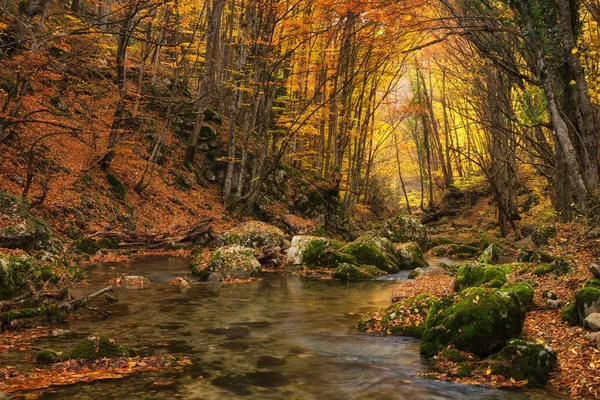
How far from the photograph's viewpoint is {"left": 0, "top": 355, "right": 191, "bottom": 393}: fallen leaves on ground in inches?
211

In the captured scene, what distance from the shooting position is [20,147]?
16.9 meters

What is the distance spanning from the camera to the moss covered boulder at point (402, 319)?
855cm

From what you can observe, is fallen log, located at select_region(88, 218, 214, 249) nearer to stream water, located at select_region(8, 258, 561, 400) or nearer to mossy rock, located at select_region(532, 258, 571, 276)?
stream water, located at select_region(8, 258, 561, 400)

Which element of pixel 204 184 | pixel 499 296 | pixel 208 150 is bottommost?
pixel 499 296

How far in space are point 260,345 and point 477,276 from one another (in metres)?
4.88

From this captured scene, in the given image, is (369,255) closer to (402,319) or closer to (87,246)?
(402,319)

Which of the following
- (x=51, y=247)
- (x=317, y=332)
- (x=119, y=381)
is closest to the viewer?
(x=119, y=381)

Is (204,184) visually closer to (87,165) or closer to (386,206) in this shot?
(87,165)

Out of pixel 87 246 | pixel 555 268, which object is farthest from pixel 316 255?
pixel 555 268

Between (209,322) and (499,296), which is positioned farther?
(209,322)

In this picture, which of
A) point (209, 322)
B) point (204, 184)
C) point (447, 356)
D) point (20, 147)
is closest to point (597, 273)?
point (447, 356)

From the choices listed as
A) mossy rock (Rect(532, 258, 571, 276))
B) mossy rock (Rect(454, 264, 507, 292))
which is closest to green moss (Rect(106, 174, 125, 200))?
mossy rock (Rect(454, 264, 507, 292))

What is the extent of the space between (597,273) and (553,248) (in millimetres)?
4125

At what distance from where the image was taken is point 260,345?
306 inches
